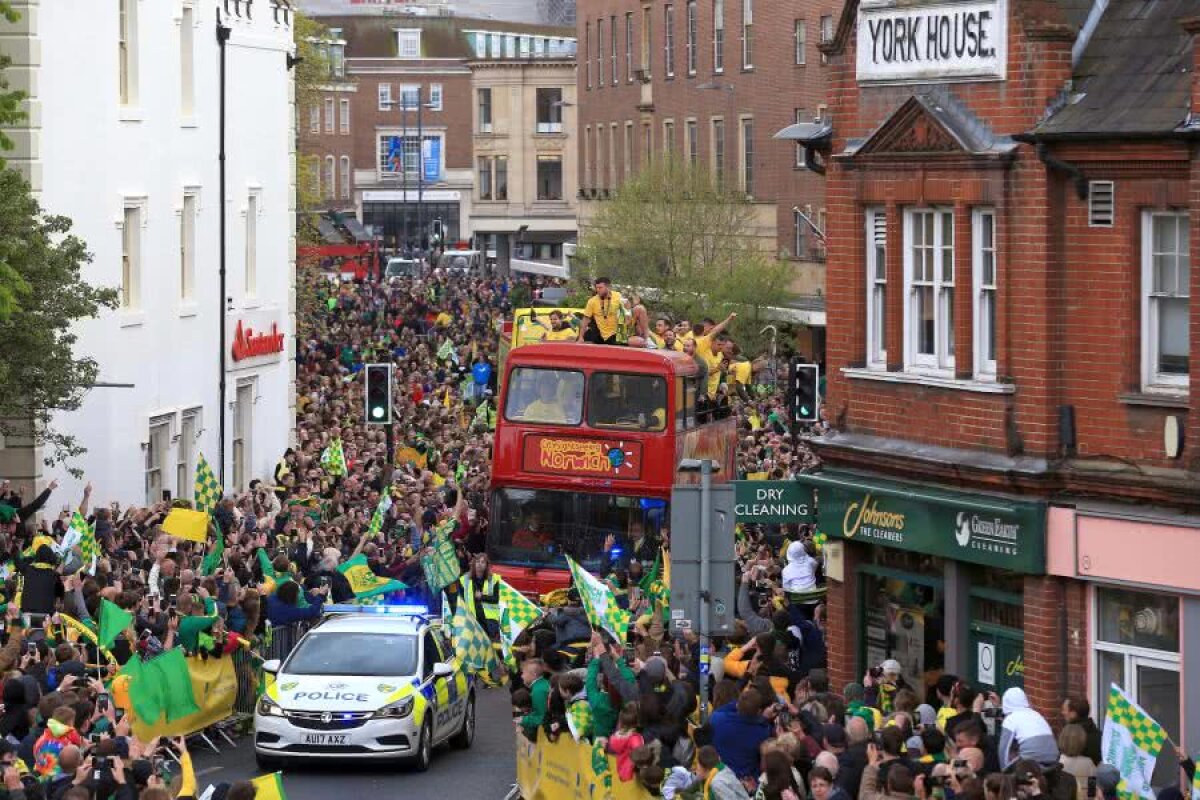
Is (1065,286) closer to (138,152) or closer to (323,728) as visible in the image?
(323,728)

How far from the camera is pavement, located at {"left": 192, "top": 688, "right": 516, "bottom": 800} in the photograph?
73.1 feet

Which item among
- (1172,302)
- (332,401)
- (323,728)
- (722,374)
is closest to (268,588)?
(323,728)

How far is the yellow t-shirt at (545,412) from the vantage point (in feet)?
98.7

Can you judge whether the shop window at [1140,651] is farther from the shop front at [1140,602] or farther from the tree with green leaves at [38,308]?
the tree with green leaves at [38,308]

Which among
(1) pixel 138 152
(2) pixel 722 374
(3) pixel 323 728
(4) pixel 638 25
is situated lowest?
(3) pixel 323 728

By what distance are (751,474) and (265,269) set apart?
14861mm

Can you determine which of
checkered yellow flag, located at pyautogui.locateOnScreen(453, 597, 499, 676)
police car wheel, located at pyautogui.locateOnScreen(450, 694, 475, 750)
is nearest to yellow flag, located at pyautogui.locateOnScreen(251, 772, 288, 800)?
checkered yellow flag, located at pyautogui.locateOnScreen(453, 597, 499, 676)

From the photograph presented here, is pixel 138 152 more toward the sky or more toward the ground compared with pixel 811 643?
more toward the sky

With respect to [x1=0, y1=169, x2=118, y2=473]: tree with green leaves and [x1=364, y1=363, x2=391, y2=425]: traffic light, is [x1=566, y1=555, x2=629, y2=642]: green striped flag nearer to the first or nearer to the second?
[x1=0, y1=169, x2=118, y2=473]: tree with green leaves

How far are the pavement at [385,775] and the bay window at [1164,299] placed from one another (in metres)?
6.80

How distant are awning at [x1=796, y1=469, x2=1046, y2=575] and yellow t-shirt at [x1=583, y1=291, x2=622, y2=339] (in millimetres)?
8466

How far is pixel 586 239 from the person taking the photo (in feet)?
210

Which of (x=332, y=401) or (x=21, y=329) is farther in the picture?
(x=332, y=401)

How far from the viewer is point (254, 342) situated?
4625 centimetres
